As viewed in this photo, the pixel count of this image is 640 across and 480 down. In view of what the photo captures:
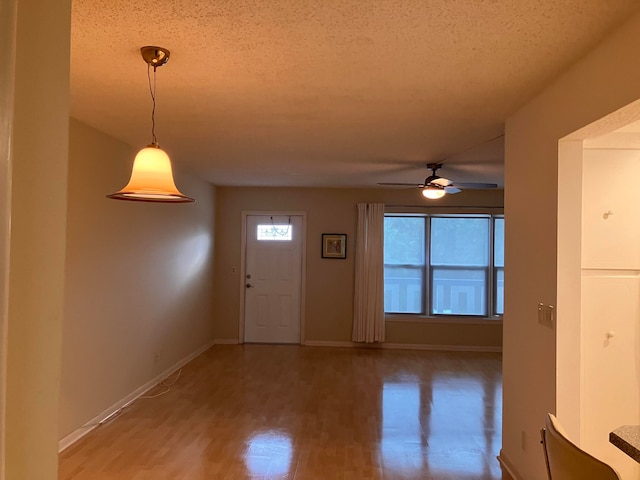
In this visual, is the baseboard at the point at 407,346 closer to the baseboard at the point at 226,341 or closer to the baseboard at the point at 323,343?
the baseboard at the point at 323,343

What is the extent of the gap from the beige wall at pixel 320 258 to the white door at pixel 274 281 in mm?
153

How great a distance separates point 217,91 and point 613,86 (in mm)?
1957

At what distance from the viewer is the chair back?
1.13 meters

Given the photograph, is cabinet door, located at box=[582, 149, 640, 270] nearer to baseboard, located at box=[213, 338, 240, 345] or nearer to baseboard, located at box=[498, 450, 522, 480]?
baseboard, located at box=[498, 450, 522, 480]

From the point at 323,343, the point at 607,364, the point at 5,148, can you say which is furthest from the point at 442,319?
the point at 5,148

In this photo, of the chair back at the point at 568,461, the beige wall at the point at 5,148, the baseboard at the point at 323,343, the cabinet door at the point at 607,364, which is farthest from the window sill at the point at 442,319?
the beige wall at the point at 5,148

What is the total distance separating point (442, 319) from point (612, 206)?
4.58 meters

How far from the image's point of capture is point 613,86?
1.88 metres

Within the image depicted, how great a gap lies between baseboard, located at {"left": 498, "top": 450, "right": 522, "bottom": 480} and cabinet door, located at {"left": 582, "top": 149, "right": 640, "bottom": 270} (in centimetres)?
142

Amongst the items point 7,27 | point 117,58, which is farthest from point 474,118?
point 7,27

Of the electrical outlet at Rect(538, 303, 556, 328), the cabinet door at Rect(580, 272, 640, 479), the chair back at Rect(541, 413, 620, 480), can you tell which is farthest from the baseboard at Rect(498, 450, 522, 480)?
the chair back at Rect(541, 413, 620, 480)

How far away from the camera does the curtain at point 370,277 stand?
271 inches

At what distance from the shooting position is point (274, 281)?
23.5ft

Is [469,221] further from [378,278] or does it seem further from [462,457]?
[462,457]
